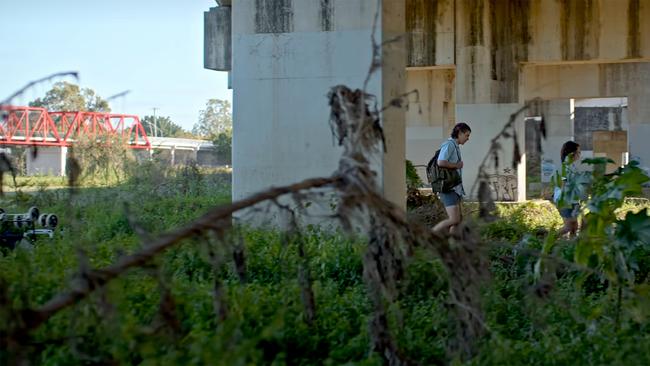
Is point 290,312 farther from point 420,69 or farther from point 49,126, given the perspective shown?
point 420,69

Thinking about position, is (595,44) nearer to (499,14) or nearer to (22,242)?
(499,14)

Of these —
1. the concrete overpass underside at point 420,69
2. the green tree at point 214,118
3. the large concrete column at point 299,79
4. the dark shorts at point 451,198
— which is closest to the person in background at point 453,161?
the dark shorts at point 451,198

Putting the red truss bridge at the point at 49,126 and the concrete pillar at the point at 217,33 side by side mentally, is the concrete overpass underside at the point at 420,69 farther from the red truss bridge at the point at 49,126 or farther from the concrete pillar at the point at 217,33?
the red truss bridge at the point at 49,126

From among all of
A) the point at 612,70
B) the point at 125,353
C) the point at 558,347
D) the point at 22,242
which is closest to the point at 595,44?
the point at 612,70

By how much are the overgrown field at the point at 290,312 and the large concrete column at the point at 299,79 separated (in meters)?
3.49

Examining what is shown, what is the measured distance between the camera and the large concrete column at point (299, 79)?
1327 cm

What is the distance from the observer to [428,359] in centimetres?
645

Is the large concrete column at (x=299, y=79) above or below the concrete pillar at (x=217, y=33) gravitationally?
below

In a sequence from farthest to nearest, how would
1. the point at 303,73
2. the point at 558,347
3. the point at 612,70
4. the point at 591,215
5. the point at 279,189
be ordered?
the point at 612,70
the point at 303,73
the point at 591,215
the point at 558,347
the point at 279,189

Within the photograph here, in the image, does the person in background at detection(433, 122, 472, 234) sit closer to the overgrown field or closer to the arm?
the arm

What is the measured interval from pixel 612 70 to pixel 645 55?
11364mm

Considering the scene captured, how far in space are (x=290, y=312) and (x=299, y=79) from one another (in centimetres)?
702

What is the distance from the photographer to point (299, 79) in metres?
13.5

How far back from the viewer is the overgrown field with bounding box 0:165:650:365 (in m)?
5.16
